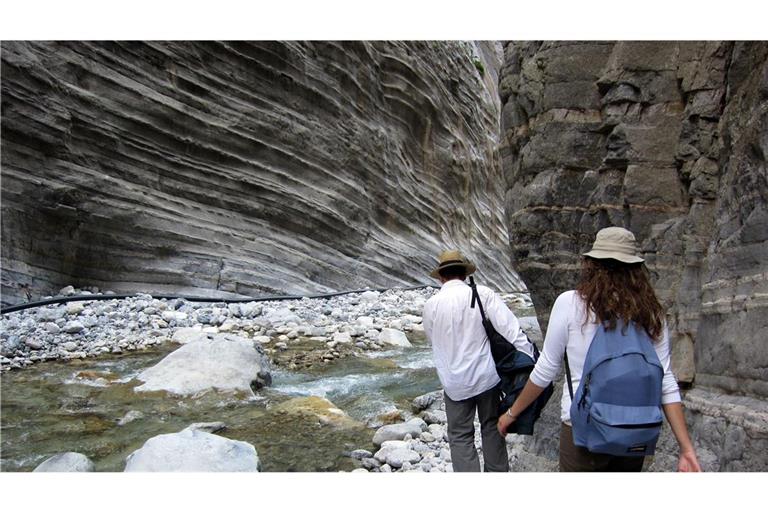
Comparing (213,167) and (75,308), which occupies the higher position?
(213,167)

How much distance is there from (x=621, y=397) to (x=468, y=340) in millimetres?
998

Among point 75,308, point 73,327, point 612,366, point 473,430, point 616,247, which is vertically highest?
point 75,308

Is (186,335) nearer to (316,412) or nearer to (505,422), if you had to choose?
(316,412)

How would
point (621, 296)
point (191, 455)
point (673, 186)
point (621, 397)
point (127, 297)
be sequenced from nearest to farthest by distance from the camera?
point (621, 397), point (621, 296), point (191, 455), point (673, 186), point (127, 297)

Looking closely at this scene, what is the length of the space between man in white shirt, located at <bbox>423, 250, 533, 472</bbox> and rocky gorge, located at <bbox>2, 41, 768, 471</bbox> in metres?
1.23

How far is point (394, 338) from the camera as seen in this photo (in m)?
10.2

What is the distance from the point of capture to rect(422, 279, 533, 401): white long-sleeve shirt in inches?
111

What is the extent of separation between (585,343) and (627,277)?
0.31 meters

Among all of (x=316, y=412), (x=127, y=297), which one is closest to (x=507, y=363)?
(x=316, y=412)

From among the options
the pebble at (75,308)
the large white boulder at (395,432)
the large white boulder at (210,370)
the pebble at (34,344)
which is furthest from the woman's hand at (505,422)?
the pebble at (75,308)

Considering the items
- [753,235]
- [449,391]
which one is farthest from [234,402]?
[753,235]

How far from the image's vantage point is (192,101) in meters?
14.1

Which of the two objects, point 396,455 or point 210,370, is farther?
point 210,370

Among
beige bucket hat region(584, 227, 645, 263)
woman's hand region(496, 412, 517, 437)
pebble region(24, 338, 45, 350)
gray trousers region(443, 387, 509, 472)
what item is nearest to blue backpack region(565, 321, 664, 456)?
beige bucket hat region(584, 227, 645, 263)
